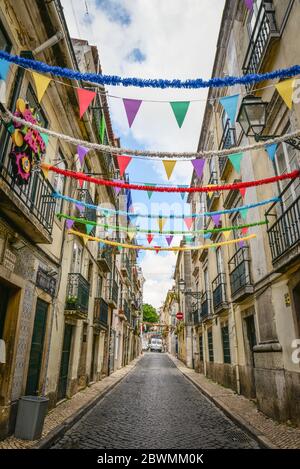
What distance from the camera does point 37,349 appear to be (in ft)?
22.9

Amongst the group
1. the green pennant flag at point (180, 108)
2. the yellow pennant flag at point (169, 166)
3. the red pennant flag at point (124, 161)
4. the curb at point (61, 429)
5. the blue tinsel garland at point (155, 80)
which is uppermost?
the blue tinsel garland at point (155, 80)

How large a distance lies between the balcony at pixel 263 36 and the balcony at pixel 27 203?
18.3 ft

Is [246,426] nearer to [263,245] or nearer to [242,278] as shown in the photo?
[263,245]

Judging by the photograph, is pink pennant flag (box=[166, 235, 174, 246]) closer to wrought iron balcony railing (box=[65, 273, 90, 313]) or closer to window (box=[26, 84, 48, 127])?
wrought iron balcony railing (box=[65, 273, 90, 313])

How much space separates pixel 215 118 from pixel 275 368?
10819mm

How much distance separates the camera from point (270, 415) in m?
6.56

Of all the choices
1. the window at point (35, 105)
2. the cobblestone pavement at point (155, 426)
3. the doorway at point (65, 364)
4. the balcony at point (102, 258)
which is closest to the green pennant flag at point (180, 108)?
the window at point (35, 105)

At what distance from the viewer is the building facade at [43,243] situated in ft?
17.8

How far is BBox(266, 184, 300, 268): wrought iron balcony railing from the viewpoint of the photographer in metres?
5.55

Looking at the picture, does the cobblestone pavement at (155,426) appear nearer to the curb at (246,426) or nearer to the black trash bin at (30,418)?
the curb at (246,426)

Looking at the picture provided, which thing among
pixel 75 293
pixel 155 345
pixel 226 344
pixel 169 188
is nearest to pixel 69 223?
pixel 75 293

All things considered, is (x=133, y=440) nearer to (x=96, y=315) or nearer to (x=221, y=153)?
(x=221, y=153)

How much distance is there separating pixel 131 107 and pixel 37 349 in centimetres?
557
